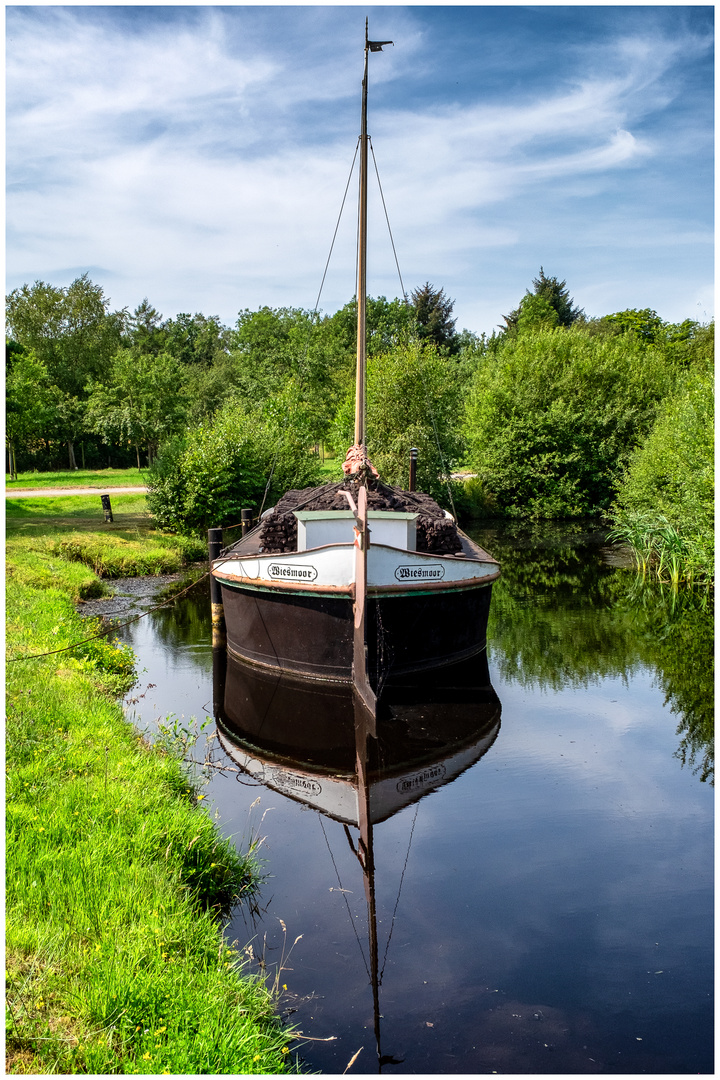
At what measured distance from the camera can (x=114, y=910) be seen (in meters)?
4.20

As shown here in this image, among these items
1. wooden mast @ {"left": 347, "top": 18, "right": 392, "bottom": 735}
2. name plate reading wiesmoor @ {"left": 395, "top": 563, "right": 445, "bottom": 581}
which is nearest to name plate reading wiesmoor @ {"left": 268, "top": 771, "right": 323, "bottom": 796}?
wooden mast @ {"left": 347, "top": 18, "right": 392, "bottom": 735}

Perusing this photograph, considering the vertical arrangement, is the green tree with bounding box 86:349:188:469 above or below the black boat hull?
above

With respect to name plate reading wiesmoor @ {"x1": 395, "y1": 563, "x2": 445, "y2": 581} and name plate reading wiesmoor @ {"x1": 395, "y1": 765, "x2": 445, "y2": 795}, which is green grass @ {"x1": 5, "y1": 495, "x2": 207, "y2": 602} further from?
name plate reading wiesmoor @ {"x1": 395, "y1": 765, "x2": 445, "y2": 795}

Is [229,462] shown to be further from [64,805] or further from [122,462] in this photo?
[122,462]

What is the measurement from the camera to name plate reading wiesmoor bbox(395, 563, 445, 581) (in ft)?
31.2

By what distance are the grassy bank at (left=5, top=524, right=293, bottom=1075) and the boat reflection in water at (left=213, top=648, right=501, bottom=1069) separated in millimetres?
1106

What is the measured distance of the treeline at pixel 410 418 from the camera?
21219 mm

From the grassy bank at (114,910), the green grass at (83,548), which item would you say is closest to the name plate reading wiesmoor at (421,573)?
the grassy bank at (114,910)

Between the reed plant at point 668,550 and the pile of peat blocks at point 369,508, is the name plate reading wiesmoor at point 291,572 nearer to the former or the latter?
the pile of peat blocks at point 369,508

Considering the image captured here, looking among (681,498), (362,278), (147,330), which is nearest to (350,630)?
(362,278)

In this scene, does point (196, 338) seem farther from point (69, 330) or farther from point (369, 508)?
point (369, 508)

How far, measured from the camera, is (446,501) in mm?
28578

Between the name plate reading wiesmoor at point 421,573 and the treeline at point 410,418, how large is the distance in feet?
9.58

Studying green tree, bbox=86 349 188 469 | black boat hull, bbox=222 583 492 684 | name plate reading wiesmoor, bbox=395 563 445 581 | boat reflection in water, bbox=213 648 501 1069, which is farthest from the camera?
green tree, bbox=86 349 188 469
